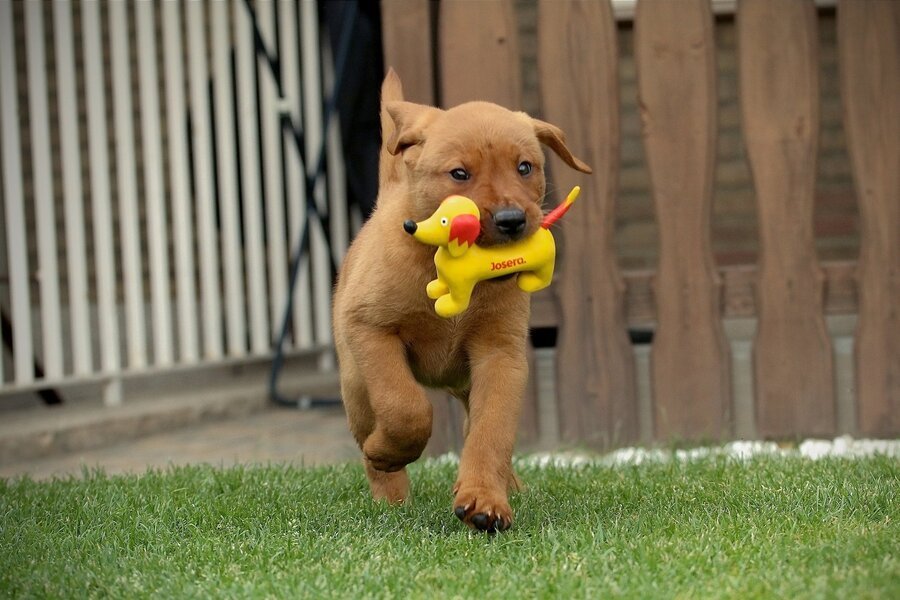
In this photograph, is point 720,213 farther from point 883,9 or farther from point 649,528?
point 649,528

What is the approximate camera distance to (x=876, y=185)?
219 inches

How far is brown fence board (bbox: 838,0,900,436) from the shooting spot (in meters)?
5.54

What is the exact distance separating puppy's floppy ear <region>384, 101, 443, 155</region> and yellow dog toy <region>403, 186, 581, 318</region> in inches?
11.7

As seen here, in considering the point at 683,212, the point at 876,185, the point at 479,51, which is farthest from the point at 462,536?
the point at 876,185

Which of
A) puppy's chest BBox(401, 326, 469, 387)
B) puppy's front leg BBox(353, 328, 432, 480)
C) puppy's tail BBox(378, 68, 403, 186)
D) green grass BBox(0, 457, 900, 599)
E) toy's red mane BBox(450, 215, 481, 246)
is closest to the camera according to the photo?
green grass BBox(0, 457, 900, 599)

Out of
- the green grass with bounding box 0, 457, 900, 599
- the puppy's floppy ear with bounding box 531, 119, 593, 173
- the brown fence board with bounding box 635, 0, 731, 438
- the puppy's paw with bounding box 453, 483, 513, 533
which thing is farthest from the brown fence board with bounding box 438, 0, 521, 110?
the puppy's paw with bounding box 453, 483, 513, 533

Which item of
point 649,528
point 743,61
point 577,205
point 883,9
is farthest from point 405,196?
point 883,9

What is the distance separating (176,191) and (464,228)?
423cm

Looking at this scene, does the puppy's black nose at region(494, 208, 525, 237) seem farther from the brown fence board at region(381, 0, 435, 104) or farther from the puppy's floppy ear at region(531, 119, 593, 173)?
the brown fence board at region(381, 0, 435, 104)

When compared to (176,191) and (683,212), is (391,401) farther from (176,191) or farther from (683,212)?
(176,191)

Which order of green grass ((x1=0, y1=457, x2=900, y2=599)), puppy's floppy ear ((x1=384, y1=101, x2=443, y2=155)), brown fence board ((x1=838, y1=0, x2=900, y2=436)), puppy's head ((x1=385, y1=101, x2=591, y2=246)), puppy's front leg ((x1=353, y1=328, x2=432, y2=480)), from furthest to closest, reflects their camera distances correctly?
brown fence board ((x1=838, y1=0, x2=900, y2=436))
puppy's floppy ear ((x1=384, y1=101, x2=443, y2=155))
puppy's front leg ((x1=353, y1=328, x2=432, y2=480))
puppy's head ((x1=385, y1=101, x2=591, y2=246))
green grass ((x1=0, y1=457, x2=900, y2=599))

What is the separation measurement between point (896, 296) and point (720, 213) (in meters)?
3.43

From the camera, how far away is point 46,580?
10.7 ft

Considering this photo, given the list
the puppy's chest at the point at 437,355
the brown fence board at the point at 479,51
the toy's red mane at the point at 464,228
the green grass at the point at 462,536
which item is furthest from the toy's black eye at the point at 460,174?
the brown fence board at the point at 479,51
